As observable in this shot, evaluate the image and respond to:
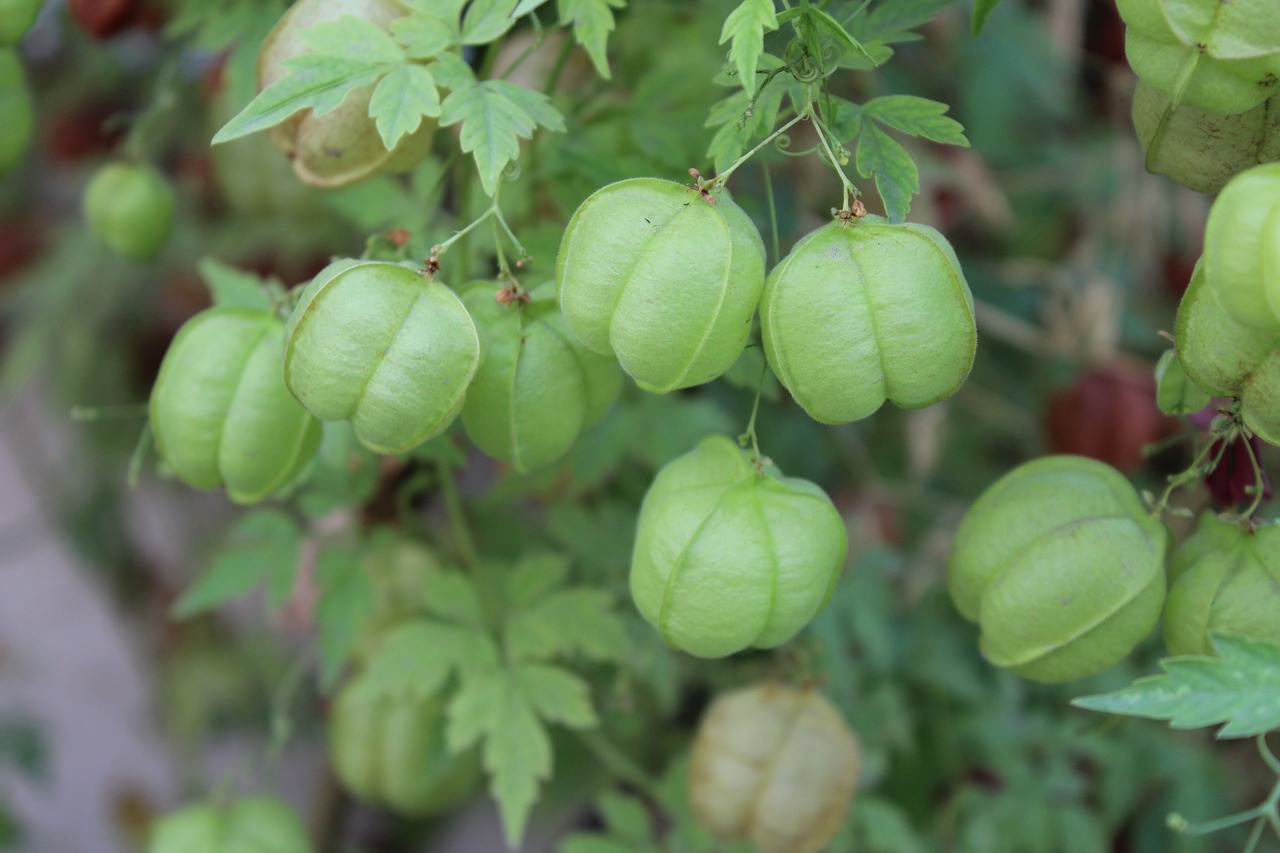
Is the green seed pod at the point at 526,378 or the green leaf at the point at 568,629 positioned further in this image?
the green leaf at the point at 568,629

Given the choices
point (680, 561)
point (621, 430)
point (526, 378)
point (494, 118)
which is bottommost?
point (621, 430)

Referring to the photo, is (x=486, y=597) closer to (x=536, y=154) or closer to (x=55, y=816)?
(x=536, y=154)

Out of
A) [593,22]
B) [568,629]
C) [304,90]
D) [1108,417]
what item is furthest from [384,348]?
[1108,417]

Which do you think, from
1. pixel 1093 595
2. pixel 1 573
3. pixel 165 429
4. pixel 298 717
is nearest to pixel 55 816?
pixel 1 573

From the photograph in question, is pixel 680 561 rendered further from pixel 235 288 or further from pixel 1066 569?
pixel 235 288

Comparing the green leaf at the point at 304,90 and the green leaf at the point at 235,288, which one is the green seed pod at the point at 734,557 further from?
the green leaf at the point at 235,288

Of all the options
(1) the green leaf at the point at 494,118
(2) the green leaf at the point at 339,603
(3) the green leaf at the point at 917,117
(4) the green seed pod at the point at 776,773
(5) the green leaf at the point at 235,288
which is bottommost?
(4) the green seed pod at the point at 776,773

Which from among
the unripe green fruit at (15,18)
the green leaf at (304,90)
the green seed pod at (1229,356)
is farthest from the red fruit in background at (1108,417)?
the unripe green fruit at (15,18)
